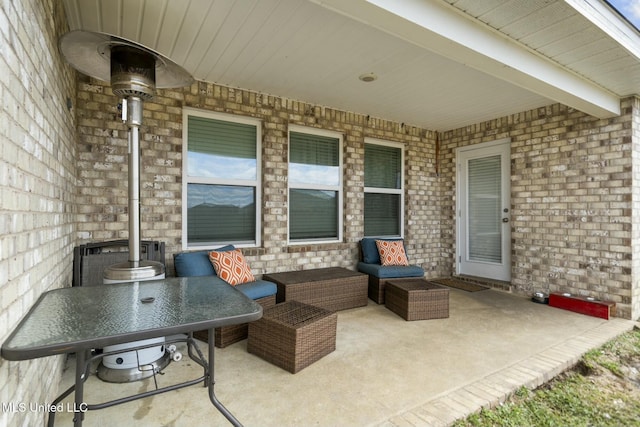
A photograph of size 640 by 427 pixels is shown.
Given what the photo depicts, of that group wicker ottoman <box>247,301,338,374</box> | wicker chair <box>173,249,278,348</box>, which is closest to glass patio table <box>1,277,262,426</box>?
wicker ottoman <box>247,301,338,374</box>

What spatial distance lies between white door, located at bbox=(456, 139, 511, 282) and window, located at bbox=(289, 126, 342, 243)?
2.35 m

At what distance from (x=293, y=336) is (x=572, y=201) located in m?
4.11

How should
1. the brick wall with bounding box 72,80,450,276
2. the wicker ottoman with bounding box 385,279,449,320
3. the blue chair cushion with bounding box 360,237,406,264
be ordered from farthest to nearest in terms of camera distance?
the blue chair cushion with bounding box 360,237,406,264
the wicker ottoman with bounding box 385,279,449,320
the brick wall with bounding box 72,80,450,276

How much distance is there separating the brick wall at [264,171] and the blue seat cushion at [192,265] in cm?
36

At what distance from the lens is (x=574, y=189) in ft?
13.9

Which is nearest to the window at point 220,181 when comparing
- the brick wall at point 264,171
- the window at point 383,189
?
the brick wall at point 264,171

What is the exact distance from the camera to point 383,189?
534 cm

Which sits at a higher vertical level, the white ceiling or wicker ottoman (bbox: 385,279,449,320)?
the white ceiling

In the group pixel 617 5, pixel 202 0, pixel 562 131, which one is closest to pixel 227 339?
pixel 202 0

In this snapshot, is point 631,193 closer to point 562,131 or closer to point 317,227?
point 562,131

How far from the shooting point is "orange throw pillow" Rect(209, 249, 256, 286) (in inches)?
128

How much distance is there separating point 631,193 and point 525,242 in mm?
1317

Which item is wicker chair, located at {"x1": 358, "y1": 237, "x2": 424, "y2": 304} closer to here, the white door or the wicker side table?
the wicker side table

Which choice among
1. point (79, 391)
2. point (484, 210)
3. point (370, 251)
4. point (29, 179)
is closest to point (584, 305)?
point (484, 210)
